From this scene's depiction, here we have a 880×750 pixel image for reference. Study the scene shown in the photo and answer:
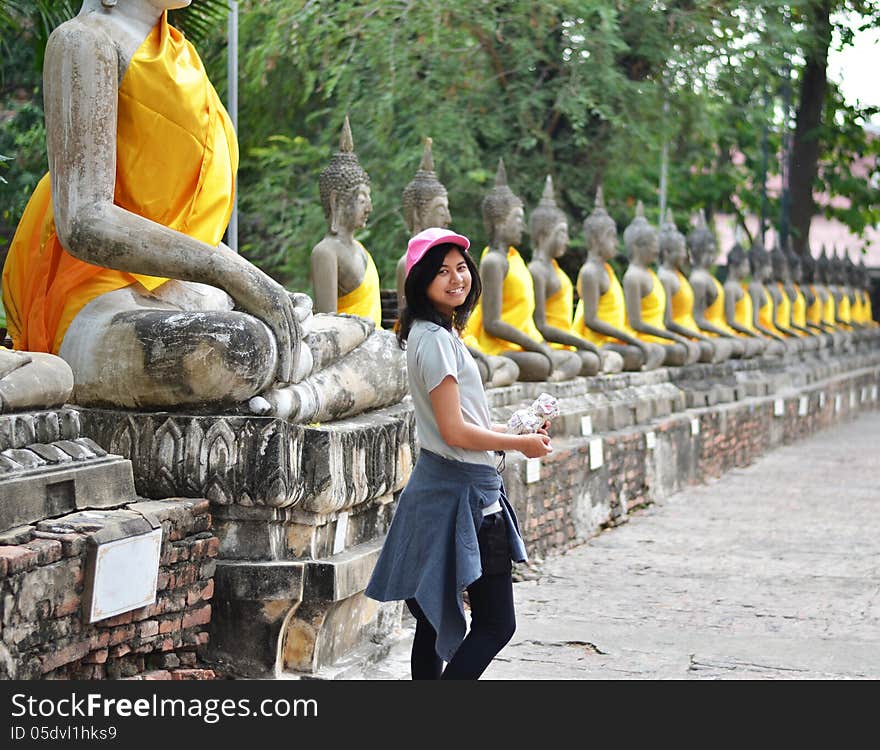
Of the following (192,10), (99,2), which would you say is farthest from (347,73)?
(99,2)

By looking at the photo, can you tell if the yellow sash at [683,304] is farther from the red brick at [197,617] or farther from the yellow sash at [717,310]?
the red brick at [197,617]

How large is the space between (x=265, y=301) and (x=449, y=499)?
3.01 feet

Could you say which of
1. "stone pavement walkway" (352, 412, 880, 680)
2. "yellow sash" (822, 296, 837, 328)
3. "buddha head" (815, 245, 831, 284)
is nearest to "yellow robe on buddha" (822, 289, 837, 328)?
"yellow sash" (822, 296, 837, 328)

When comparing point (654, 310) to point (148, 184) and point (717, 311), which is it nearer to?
point (717, 311)

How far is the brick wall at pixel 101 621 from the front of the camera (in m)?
3.30

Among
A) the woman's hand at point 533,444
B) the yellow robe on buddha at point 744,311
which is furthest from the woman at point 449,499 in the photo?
the yellow robe on buddha at point 744,311

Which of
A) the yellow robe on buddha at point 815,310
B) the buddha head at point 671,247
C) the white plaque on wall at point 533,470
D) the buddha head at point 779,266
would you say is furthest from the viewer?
the yellow robe on buddha at point 815,310

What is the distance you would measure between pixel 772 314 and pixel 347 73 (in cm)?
570

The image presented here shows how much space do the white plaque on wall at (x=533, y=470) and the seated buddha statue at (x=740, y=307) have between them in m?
7.46

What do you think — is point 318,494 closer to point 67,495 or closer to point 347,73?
point 67,495

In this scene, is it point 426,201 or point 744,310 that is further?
point 744,310

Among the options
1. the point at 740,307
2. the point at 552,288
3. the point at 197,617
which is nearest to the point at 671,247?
the point at 740,307

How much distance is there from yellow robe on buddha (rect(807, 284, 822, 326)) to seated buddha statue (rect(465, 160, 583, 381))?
39.0 ft

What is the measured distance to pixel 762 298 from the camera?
1620 cm
